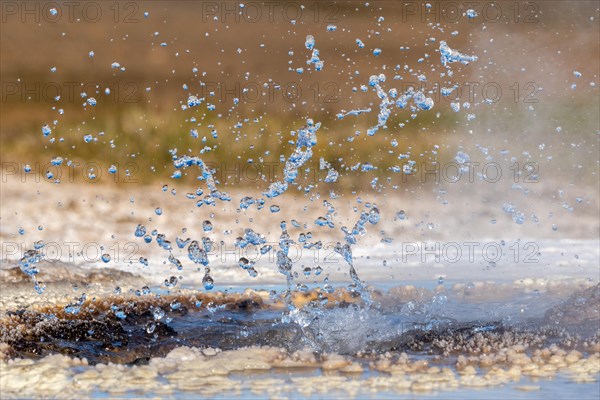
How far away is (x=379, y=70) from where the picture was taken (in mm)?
9867

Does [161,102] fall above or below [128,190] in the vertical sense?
above

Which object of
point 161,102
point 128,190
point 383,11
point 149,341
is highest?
point 383,11

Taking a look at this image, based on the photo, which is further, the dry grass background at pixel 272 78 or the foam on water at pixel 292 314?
the dry grass background at pixel 272 78

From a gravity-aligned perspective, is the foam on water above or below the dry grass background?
below

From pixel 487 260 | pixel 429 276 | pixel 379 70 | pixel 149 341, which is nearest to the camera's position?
pixel 149 341

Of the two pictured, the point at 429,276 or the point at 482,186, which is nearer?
the point at 429,276

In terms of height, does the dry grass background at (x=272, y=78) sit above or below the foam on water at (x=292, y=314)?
above

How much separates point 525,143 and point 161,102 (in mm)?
3687

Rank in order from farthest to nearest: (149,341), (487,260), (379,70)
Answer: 1. (379,70)
2. (487,260)
3. (149,341)

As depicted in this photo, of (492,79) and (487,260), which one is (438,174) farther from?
(487,260)

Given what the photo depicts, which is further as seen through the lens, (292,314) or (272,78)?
(272,78)

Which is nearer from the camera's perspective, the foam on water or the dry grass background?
the foam on water

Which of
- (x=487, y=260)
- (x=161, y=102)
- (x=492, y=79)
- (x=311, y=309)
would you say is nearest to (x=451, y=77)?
(x=492, y=79)

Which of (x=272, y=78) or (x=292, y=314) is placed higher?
(x=272, y=78)
